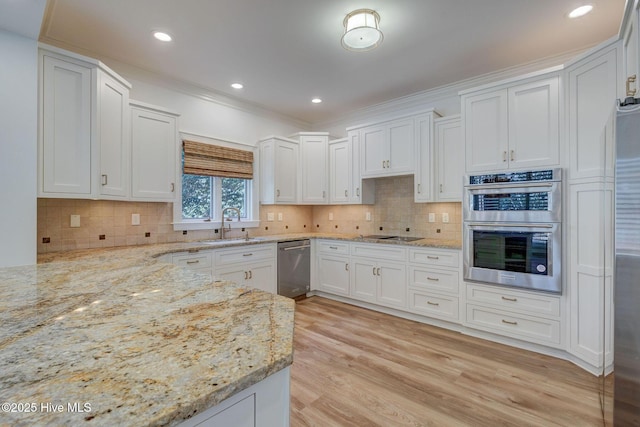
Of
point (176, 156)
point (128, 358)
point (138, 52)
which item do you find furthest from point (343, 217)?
point (128, 358)

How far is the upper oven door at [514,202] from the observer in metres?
2.46

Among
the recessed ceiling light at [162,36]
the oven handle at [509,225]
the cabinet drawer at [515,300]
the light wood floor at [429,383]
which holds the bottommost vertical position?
the light wood floor at [429,383]

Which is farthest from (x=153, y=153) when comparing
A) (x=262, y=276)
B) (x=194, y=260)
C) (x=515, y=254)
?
(x=515, y=254)

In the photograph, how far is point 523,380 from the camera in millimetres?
2166

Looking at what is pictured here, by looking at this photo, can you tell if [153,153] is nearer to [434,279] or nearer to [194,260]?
[194,260]

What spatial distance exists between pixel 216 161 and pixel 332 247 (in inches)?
75.7

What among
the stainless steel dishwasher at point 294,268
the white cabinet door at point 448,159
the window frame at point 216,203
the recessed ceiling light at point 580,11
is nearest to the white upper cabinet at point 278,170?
the window frame at point 216,203

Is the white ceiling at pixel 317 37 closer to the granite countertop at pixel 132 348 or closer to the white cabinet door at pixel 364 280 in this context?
the granite countertop at pixel 132 348

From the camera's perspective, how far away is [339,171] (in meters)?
4.38

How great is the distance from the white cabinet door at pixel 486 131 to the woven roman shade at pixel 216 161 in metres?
2.79

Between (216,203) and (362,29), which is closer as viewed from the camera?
(362,29)

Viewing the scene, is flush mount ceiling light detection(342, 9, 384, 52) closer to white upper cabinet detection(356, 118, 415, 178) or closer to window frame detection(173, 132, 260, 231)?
white upper cabinet detection(356, 118, 415, 178)

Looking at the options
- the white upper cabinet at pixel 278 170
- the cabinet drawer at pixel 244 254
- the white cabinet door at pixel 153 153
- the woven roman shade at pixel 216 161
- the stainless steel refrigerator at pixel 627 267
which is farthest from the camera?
the white upper cabinet at pixel 278 170

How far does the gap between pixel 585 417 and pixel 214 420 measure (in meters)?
2.31
